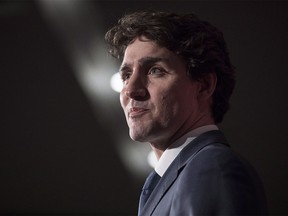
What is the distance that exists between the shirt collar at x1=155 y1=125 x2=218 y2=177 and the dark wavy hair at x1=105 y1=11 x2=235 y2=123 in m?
0.10

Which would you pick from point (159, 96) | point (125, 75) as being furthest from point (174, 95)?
point (125, 75)

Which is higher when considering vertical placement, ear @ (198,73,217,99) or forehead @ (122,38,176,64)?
forehead @ (122,38,176,64)

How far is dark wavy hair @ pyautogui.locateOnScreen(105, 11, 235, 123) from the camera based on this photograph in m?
0.79

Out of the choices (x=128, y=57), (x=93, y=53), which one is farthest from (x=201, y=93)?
(x=93, y=53)

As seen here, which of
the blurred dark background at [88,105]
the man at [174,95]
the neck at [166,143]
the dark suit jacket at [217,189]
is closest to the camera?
the dark suit jacket at [217,189]

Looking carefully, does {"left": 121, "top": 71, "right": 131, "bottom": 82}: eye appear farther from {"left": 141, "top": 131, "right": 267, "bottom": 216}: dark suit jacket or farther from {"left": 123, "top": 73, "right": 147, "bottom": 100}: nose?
{"left": 141, "top": 131, "right": 267, "bottom": 216}: dark suit jacket

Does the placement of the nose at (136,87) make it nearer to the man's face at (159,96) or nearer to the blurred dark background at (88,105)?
the man's face at (159,96)

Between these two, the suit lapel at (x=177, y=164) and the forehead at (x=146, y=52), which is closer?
the suit lapel at (x=177, y=164)

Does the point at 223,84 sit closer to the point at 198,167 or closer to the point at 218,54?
the point at 218,54

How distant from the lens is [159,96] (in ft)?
2.46

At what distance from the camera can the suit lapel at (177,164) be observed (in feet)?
2.16

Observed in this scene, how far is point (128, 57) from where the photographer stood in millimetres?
799

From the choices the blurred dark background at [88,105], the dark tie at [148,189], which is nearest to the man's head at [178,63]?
the dark tie at [148,189]

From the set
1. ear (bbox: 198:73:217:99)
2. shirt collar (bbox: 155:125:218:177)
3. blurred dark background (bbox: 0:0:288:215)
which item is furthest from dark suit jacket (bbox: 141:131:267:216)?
blurred dark background (bbox: 0:0:288:215)
